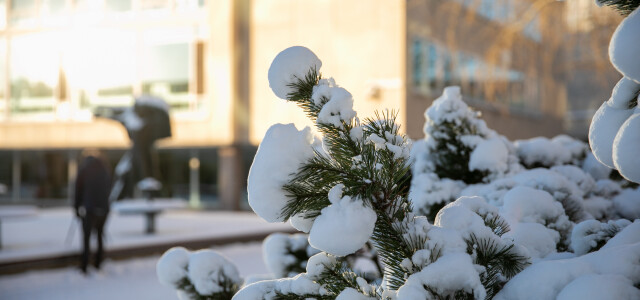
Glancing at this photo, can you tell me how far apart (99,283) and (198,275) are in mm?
6316

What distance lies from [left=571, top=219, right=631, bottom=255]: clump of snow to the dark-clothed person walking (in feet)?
24.9

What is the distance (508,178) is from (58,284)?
689 centimetres

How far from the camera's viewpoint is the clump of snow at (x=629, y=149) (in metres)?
1.08

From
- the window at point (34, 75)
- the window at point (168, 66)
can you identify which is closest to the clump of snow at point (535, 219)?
the window at point (168, 66)

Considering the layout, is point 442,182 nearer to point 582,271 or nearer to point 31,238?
point 582,271

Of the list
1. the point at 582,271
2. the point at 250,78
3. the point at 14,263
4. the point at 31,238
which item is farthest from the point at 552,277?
the point at 250,78

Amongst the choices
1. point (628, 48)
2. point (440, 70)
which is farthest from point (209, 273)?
point (440, 70)

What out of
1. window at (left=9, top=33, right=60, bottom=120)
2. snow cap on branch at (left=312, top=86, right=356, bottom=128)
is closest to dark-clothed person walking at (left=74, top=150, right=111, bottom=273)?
snow cap on branch at (left=312, top=86, right=356, bottom=128)

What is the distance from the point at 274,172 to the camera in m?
1.30

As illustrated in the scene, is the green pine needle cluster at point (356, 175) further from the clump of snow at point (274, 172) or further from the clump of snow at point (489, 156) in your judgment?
the clump of snow at point (489, 156)

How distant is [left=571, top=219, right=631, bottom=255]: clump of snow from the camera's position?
158cm

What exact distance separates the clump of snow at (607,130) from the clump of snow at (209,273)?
133 cm

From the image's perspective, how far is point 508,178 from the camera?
2.22 m

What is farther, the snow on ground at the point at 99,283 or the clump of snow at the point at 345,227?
the snow on ground at the point at 99,283
